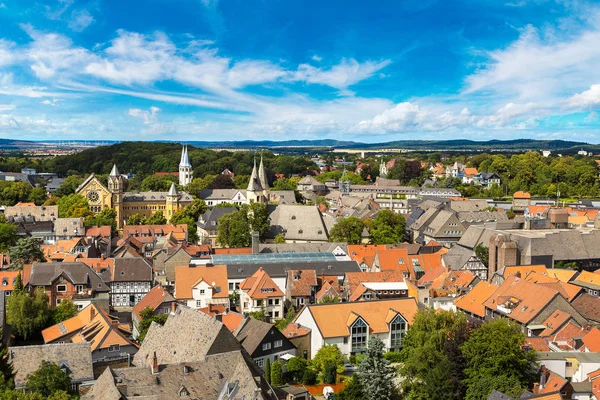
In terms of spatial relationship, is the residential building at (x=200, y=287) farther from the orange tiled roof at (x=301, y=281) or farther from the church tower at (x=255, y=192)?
the church tower at (x=255, y=192)

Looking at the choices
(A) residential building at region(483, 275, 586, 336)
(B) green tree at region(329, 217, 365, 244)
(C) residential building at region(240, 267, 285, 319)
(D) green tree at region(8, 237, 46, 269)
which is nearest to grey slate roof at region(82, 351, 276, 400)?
(C) residential building at region(240, 267, 285, 319)

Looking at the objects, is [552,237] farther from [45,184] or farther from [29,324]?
[45,184]

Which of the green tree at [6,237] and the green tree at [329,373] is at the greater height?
the green tree at [6,237]

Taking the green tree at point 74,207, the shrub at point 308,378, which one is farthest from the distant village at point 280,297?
the green tree at point 74,207

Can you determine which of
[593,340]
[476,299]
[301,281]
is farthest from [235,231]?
[593,340]

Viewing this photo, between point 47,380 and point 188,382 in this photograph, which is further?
point 47,380

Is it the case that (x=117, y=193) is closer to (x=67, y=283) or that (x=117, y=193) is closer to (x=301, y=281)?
(x=67, y=283)

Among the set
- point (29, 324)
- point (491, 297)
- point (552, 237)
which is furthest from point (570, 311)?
point (29, 324)
